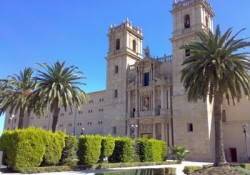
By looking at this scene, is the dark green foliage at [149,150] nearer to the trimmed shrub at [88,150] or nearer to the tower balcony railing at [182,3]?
the trimmed shrub at [88,150]

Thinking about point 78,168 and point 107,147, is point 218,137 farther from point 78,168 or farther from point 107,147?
point 78,168

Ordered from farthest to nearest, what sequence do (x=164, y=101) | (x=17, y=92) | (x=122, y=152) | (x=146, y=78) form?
(x=146, y=78)
(x=164, y=101)
(x=17, y=92)
(x=122, y=152)

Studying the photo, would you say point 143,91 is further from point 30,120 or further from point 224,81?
point 30,120

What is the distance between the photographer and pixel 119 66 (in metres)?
47.4

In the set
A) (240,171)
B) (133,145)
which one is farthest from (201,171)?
(133,145)

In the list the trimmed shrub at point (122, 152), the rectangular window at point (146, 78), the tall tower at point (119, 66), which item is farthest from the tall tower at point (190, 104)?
the trimmed shrub at point (122, 152)

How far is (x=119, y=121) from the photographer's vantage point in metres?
44.7

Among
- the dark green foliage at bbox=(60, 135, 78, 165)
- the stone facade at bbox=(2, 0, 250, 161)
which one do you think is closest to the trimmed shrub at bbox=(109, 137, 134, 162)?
the dark green foliage at bbox=(60, 135, 78, 165)

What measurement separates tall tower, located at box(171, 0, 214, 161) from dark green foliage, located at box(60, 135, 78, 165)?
17869 mm

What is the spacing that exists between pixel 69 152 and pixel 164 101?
2063 cm

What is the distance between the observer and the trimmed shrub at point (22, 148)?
1959 centimetres

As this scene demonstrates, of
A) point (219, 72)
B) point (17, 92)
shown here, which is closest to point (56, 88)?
point (17, 92)

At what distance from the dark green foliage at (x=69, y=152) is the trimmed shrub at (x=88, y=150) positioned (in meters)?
0.47

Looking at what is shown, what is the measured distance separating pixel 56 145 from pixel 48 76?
10.6 meters
